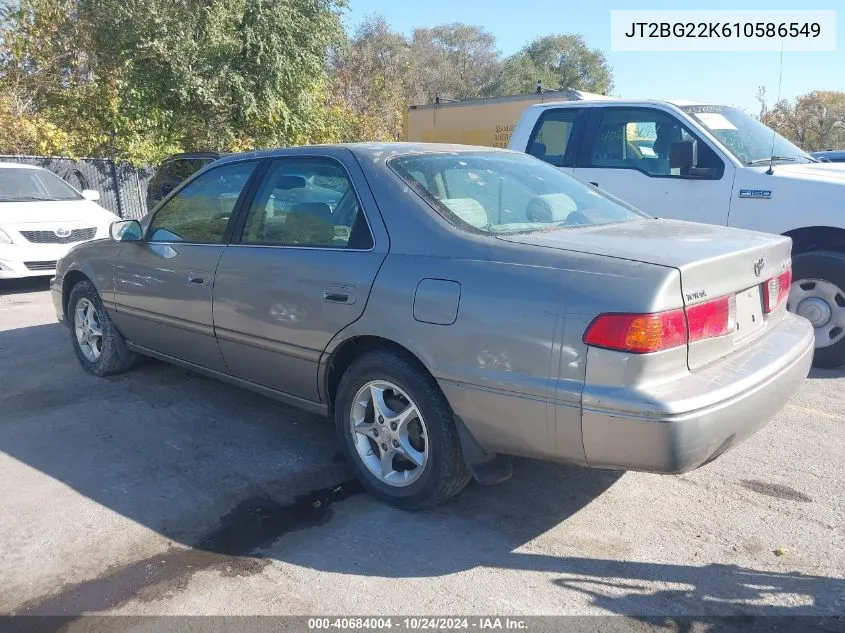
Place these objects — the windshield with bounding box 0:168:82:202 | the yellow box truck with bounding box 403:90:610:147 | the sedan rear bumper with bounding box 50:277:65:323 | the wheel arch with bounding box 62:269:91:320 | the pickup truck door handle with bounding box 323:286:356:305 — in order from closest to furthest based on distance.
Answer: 1. the pickup truck door handle with bounding box 323:286:356:305
2. the wheel arch with bounding box 62:269:91:320
3. the sedan rear bumper with bounding box 50:277:65:323
4. the windshield with bounding box 0:168:82:202
5. the yellow box truck with bounding box 403:90:610:147

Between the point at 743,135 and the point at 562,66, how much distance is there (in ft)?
128

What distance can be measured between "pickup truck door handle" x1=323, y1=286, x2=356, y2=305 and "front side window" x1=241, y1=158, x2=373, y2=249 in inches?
8.6

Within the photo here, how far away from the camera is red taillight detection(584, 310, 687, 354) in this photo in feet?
8.71

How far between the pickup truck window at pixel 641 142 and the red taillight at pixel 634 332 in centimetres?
365

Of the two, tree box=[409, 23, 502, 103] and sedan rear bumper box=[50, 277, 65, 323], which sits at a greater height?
tree box=[409, 23, 502, 103]

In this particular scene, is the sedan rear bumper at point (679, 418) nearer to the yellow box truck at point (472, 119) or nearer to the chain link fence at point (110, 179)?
the yellow box truck at point (472, 119)

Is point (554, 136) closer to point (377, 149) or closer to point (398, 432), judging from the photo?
point (377, 149)

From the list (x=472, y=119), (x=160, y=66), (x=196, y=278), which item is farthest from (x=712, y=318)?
(x=160, y=66)

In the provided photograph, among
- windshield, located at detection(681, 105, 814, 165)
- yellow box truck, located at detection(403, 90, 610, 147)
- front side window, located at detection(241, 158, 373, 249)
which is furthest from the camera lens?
→ yellow box truck, located at detection(403, 90, 610, 147)

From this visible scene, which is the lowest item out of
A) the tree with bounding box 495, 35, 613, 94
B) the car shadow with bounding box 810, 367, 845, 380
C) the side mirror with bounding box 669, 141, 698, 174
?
the car shadow with bounding box 810, 367, 845, 380

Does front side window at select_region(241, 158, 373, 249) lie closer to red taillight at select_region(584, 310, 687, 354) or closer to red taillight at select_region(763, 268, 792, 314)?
red taillight at select_region(584, 310, 687, 354)

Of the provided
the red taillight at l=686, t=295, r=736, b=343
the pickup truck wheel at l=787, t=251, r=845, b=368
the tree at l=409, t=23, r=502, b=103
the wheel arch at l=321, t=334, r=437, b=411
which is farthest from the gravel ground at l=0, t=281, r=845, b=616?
the tree at l=409, t=23, r=502, b=103

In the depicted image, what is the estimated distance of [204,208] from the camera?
457 centimetres

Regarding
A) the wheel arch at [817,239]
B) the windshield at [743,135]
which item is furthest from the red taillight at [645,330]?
the windshield at [743,135]
